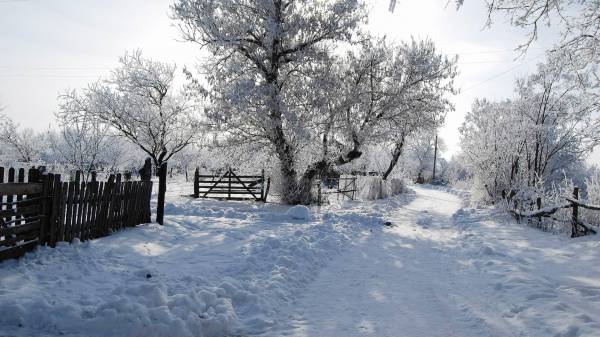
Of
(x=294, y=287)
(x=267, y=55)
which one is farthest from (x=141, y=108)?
(x=294, y=287)

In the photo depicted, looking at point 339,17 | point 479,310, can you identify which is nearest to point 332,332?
point 479,310

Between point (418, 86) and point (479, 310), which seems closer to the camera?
point (479, 310)

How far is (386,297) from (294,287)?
148 cm

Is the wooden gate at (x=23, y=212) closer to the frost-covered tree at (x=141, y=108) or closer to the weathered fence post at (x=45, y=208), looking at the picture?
the weathered fence post at (x=45, y=208)

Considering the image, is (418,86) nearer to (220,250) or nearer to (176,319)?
(220,250)

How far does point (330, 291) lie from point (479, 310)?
2.20m

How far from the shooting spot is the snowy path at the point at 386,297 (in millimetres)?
4597

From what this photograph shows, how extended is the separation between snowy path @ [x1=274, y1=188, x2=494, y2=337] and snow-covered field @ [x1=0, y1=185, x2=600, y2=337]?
2 centimetres

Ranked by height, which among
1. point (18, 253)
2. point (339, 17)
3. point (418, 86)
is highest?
point (339, 17)

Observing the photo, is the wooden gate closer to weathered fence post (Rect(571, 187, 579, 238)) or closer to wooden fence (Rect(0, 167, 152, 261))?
wooden fence (Rect(0, 167, 152, 261))

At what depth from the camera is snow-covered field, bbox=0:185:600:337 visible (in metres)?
4.22

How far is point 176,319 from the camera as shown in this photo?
4152mm

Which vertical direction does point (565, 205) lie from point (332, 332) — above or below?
above

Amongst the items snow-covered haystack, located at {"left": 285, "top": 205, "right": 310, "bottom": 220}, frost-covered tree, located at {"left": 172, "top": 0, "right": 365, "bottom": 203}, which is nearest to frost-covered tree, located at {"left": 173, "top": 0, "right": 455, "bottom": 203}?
frost-covered tree, located at {"left": 172, "top": 0, "right": 365, "bottom": 203}
